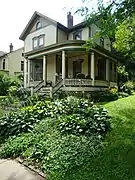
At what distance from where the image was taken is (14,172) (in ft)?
19.2

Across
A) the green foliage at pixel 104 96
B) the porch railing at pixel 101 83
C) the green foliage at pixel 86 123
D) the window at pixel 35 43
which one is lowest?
the green foliage at pixel 86 123

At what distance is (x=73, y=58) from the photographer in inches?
947

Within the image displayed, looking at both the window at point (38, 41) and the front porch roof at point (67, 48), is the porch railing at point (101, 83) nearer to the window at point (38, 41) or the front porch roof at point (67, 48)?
the front porch roof at point (67, 48)

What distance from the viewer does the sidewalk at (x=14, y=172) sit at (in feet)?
18.2

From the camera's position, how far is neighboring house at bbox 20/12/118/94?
68.7 ft

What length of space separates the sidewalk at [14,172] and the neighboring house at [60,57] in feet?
42.6

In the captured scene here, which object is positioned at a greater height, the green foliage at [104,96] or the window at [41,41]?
the window at [41,41]

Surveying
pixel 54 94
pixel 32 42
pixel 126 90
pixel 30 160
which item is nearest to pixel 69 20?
pixel 32 42

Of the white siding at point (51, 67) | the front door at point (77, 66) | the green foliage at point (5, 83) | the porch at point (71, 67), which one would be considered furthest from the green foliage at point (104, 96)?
the green foliage at point (5, 83)

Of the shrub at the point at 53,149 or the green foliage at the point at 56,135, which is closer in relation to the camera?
the shrub at the point at 53,149

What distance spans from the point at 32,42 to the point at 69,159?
76.3 ft

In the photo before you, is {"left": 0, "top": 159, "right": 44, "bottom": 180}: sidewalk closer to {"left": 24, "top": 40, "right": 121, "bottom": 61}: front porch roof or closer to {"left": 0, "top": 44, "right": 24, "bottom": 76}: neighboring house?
{"left": 24, "top": 40, "right": 121, "bottom": 61}: front porch roof

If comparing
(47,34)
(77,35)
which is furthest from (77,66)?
(47,34)

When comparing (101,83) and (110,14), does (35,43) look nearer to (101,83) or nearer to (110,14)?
(101,83)
